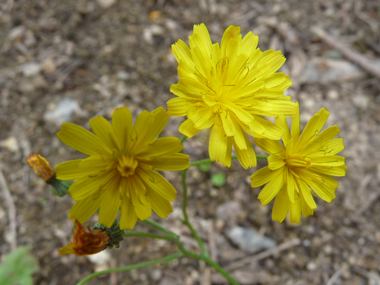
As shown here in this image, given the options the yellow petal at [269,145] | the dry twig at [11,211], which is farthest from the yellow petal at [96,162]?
the dry twig at [11,211]

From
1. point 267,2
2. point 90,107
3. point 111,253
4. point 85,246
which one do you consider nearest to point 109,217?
point 85,246

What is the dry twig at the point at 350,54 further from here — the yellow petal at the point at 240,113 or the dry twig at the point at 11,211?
the dry twig at the point at 11,211

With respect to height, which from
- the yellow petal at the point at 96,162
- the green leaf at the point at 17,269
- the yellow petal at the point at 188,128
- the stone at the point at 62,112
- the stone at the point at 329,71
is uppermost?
the yellow petal at the point at 188,128

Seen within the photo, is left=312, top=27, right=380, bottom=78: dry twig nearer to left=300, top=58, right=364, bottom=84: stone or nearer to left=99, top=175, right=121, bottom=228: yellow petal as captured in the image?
left=300, top=58, right=364, bottom=84: stone

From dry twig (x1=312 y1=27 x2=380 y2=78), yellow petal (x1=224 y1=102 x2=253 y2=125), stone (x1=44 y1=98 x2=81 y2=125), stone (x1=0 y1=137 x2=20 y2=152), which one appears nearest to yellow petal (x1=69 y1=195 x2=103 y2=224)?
yellow petal (x1=224 y1=102 x2=253 y2=125)

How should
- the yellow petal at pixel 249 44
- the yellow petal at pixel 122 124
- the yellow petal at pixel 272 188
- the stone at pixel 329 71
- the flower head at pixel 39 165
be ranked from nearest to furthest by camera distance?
the yellow petal at pixel 122 124, the yellow petal at pixel 272 188, the yellow petal at pixel 249 44, the flower head at pixel 39 165, the stone at pixel 329 71

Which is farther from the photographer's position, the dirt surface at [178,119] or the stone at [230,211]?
the stone at [230,211]

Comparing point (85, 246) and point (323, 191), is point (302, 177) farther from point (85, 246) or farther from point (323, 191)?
point (85, 246)
